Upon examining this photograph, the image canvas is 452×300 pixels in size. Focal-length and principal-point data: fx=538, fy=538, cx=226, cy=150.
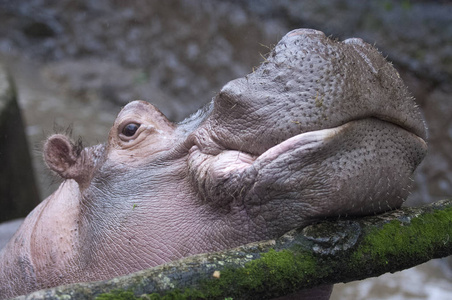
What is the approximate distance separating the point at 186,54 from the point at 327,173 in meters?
7.78

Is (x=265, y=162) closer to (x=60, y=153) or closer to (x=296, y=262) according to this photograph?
(x=296, y=262)

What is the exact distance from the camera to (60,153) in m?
2.66

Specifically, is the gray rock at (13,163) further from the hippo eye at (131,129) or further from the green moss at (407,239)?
the green moss at (407,239)

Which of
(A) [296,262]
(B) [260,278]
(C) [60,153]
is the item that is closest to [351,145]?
(A) [296,262]

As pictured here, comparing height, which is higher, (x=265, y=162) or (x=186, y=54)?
(x=186, y=54)

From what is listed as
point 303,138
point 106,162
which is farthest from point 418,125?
point 106,162

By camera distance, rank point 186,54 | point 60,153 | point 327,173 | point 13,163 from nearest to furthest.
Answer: point 327,173 < point 60,153 < point 13,163 < point 186,54

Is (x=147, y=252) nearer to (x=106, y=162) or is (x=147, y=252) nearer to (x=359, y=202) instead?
(x=106, y=162)

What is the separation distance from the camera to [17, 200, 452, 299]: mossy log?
1.40 m

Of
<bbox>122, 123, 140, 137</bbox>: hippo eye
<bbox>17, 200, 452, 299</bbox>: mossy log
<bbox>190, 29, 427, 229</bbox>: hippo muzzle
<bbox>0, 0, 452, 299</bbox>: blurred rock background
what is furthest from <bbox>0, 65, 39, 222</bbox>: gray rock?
<bbox>17, 200, 452, 299</bbox>: mossy log

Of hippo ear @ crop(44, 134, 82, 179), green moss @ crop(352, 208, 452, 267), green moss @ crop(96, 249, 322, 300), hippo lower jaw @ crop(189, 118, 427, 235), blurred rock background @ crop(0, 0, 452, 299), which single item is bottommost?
green moss @ crop(352, 208, 452, 267)

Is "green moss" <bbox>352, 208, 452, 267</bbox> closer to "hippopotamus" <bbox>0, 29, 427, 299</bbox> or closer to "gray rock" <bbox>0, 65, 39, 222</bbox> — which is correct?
"hippopotamus" <bbox>0, 29, 427, 299</bbox>

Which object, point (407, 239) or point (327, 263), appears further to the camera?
point (407, 239)

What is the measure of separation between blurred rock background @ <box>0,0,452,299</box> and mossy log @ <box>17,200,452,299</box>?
3.13m
